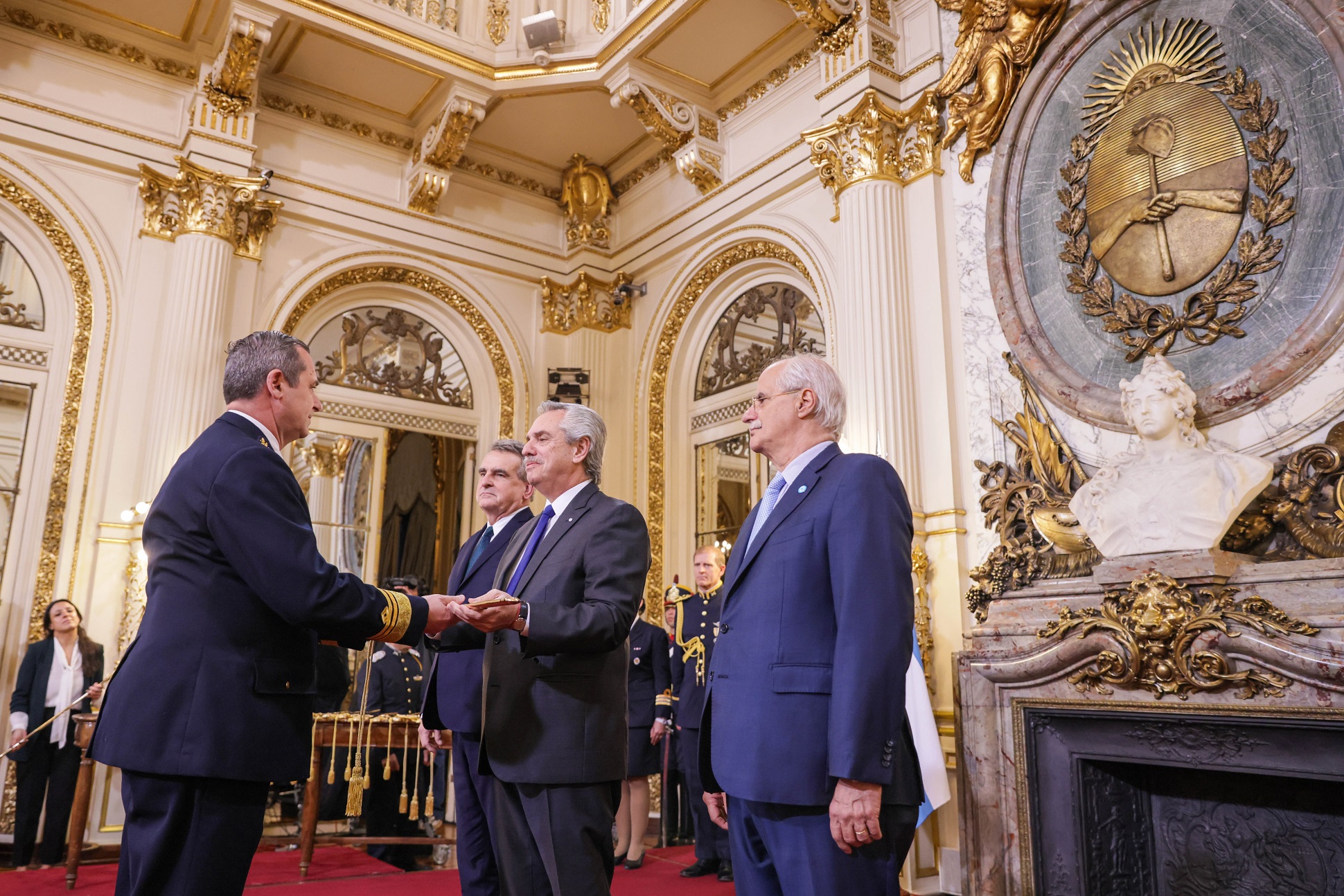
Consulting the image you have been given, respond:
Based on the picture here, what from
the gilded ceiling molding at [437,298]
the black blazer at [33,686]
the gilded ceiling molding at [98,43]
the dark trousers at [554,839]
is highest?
the gilded ceiling molding at [98,43]

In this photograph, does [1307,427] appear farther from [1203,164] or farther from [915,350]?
[915,350]

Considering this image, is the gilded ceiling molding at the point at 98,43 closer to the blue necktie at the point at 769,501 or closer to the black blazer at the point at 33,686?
the black blazer at the point at 33,686

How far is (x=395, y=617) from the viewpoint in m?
2.28

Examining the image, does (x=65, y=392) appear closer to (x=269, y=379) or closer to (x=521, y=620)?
(x=269, y=379)

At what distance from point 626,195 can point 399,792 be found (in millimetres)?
5209

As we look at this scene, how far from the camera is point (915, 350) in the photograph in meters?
5.68

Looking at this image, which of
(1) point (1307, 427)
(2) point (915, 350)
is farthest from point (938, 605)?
(1) point (1307, 427)

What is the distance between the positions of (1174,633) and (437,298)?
618cm

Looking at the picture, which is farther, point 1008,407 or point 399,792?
point 399,792

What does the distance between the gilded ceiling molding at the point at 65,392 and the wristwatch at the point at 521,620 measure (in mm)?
5139

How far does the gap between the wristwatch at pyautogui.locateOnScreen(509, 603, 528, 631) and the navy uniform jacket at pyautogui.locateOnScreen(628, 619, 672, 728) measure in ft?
11.2

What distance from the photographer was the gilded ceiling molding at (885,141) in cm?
580

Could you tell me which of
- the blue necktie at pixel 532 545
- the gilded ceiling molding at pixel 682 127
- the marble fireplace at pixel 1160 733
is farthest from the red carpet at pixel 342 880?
the gilded ceiling molding at pixel 682 127

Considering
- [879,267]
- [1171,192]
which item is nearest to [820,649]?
[1171,192]
